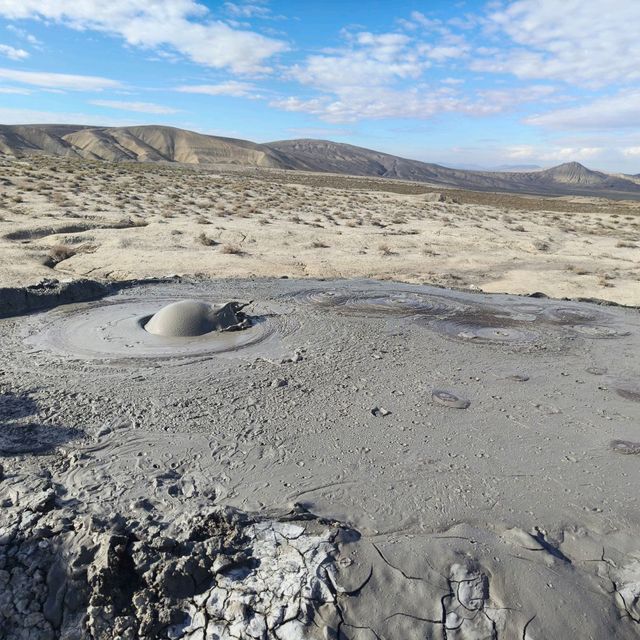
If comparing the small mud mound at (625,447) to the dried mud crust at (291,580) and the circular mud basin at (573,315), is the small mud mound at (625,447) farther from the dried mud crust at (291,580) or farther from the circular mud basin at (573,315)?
the circular mud basin at (573,315)

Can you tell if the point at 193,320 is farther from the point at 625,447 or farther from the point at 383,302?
the point at 625,447

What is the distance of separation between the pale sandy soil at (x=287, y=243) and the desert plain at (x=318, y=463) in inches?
57.0

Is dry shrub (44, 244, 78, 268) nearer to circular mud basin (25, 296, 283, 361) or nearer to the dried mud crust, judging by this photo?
circular mud basin (25, 296, 283, 361)

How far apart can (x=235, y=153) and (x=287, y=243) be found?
332ft

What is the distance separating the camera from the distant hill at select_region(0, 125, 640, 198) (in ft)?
298

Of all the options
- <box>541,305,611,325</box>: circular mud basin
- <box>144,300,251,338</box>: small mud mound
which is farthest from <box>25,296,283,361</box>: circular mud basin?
<box>541,305,611,325</box>: circular mud basin

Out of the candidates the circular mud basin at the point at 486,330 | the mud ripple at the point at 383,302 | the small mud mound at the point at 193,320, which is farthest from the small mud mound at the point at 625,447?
the small mud mound at the point at 193,320

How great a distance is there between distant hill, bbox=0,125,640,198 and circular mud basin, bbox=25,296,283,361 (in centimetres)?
5809

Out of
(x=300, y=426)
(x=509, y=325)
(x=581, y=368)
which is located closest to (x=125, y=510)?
(x=300, y=426)

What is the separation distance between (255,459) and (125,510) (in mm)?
1292

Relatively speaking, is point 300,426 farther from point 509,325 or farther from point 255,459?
point 509,325

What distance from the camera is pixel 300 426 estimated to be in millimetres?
5812

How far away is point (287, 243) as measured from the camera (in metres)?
17.7

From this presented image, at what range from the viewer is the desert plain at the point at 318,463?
3.56m
